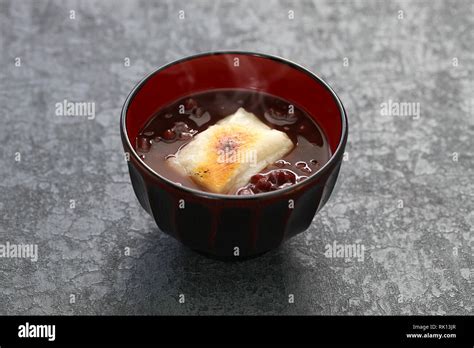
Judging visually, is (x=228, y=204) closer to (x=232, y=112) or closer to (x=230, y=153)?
(x=230, y=153)

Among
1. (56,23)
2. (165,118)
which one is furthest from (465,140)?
(56,23)

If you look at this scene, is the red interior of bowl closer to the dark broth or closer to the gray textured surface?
the dark broth

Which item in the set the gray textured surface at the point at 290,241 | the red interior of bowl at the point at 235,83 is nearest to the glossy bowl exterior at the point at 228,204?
the red interior of bowl at the point at 235,83

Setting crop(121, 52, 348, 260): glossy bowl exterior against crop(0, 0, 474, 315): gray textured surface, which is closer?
crop(121, 52, 348, 260): glossy bowl exterior

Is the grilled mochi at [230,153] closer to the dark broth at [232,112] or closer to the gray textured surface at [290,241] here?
the dark broth at [232,112]

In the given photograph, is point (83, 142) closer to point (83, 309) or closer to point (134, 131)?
point (134, 131)

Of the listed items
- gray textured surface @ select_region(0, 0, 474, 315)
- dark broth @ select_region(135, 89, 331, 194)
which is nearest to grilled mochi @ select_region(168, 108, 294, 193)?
dark broth @ select_region(135, 89, 331, 194)
